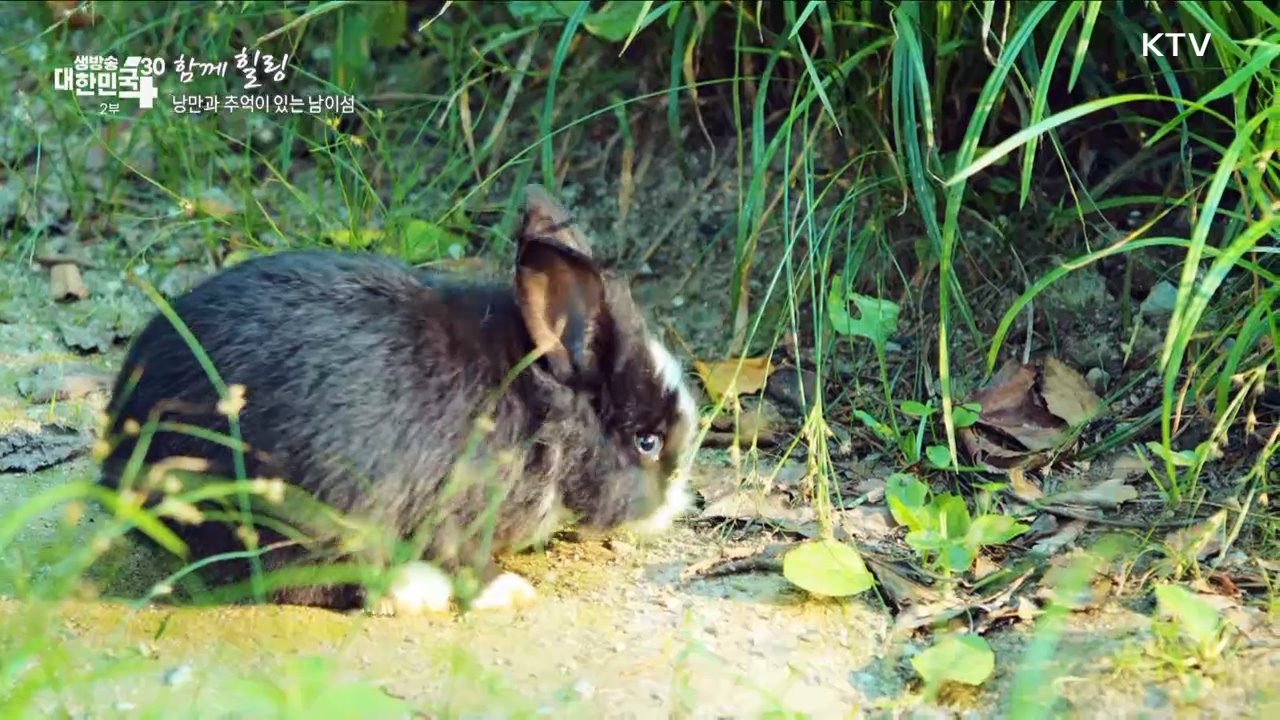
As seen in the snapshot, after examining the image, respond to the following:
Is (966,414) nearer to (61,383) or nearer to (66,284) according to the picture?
(61,383)

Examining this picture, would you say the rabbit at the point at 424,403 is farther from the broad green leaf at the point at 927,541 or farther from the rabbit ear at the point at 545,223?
the broad green leaf at the point at 927,541

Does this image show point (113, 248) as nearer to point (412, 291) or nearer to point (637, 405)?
point (412, 291)

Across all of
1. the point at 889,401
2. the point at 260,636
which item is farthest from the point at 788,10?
the point at 260,636

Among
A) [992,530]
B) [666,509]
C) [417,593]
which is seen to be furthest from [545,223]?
[992,530]

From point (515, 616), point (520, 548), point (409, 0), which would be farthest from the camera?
point (409, 0)

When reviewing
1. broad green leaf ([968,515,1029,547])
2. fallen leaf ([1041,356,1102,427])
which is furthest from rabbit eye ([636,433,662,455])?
fallen leaf ([1041,356,1102,427])

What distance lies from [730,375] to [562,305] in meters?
0.96

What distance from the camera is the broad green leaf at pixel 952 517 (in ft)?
11.5

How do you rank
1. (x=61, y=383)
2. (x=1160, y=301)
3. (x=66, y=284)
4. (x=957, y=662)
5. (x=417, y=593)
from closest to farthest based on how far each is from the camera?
(x=957, y=662), (x=417, y=593), (x=1160, y=301), (x=61, y=383), (x=66, y=284)

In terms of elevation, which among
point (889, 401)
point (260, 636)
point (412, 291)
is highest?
point (412, 291)

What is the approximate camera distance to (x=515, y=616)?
11.0 ft

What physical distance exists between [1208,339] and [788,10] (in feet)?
4.23

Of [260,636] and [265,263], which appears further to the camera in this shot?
[265,263]

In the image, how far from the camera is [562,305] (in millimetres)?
3406
